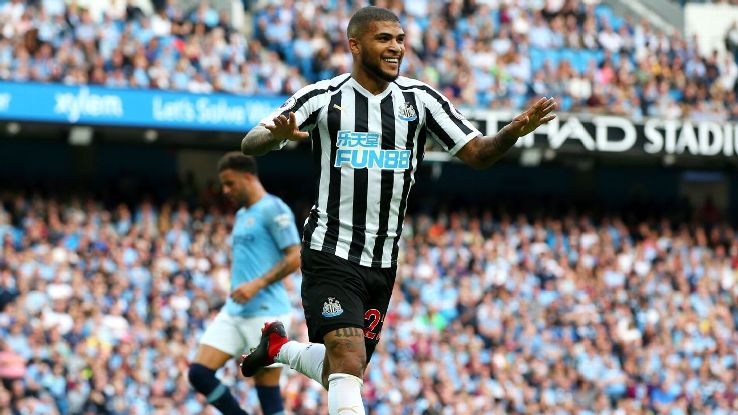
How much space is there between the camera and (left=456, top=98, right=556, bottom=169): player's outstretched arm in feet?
22.2

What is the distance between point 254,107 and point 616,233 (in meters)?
7.13

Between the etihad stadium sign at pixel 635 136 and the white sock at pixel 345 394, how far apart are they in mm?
16025

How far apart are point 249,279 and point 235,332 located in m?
0.41

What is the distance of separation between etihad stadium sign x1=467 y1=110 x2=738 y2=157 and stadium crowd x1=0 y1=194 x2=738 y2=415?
1499 mm

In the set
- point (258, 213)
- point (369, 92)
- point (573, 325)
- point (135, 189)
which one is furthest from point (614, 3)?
point (369, 92)

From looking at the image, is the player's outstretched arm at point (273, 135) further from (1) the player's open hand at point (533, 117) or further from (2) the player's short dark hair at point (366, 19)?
(1) the player's open hand at point (533, 117)

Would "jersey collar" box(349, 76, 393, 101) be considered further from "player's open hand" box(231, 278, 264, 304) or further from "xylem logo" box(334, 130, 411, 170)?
"player's open hand" box(231, 278, 264, 304)

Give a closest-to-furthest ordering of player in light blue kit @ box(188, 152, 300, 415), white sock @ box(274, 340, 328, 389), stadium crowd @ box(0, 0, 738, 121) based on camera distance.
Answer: white sock @ box(274, 340, 328, 389)
player in light blue kit @ box(188, 152, 300, 415)
stadium crowd @ box(0, 0, 738, 121)

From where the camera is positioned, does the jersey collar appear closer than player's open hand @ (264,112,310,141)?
No

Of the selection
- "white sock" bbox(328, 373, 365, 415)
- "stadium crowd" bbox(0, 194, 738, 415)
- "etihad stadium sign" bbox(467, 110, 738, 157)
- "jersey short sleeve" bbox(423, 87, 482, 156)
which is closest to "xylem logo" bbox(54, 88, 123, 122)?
"stadium crowd" bbox(0, 194, 738, 415)

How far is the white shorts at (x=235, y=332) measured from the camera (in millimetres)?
10000

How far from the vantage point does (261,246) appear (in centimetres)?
994

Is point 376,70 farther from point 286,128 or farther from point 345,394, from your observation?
point 345,394

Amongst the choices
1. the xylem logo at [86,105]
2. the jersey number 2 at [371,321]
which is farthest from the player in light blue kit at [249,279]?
the xylem logo at [86,105]
